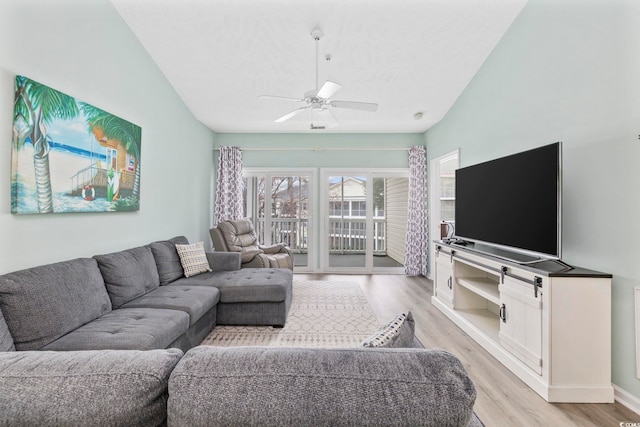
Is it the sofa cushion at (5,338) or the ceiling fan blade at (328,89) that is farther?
the ceiling fan blade at (328,89)

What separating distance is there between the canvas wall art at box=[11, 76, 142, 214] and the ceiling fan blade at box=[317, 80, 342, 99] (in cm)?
→ 194

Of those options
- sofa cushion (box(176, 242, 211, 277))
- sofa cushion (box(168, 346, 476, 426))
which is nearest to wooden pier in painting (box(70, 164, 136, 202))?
sofa cushion (box(176, 242, 211, 277))

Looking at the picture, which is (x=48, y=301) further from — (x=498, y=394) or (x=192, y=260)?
(x=498, y=394)

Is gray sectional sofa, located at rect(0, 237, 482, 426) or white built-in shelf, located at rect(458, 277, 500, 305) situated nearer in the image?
gray sectional sofa, located at rect(0, 237, 482, 426)

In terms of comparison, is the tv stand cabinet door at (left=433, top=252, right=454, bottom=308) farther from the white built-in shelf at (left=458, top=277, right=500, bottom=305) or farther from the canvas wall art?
the canvas wall art

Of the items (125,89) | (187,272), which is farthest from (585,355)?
(125,89)

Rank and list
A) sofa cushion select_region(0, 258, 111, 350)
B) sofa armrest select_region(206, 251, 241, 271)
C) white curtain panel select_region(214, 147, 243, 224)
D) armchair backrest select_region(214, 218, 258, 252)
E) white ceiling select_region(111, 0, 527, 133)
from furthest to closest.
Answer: white curtain panel select_region(214, 147, 243, 224), armchair backrest select_region(214, 218, 258, 252), sofa armrest select_region(206, 251, 241, 271), white ceiling select_region(111, 0, 527, 133), sofa cushion select_region(0, 258, 111, 350)

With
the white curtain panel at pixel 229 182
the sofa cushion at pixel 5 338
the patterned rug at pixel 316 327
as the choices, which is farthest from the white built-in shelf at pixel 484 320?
the white curtain panel at pixel 229 182

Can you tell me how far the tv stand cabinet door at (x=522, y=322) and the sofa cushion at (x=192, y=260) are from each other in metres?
3.05

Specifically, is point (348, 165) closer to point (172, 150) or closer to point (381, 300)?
point (381, 300)

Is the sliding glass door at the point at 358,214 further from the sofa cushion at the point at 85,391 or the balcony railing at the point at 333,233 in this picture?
the sofa cushion at the point at 85,391

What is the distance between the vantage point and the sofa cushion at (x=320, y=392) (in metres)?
0.61

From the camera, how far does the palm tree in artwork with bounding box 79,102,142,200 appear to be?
2430mm

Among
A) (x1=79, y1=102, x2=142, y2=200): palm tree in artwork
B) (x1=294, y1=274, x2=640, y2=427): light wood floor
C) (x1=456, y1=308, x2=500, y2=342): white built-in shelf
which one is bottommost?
(x1=294, y1=274, x2=640, y2=427): light wood floor
